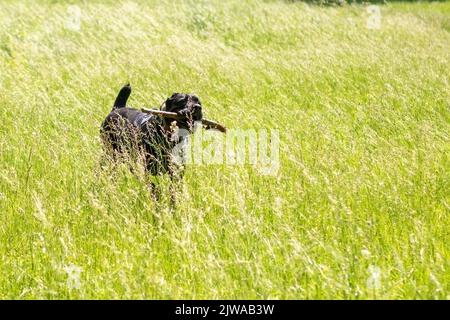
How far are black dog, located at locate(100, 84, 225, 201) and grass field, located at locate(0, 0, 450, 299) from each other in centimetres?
19

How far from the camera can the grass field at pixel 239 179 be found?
3.15 metres

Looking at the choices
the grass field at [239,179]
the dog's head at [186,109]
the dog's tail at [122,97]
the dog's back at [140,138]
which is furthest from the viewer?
the dog's tail at [122,97]

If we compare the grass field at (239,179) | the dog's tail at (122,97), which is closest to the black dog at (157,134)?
the grass field at (239,179)

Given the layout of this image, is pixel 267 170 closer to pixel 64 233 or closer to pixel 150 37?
pixel 64 233

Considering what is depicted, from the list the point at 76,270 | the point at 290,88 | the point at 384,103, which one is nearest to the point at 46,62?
the point at 290,88

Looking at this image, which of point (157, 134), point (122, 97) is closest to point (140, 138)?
point (157, 134)

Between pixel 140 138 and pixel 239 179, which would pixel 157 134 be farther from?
pixel 239 179

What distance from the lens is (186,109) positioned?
4.10 metres

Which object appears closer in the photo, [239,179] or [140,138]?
[239,179]

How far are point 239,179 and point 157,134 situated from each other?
2.19 feet

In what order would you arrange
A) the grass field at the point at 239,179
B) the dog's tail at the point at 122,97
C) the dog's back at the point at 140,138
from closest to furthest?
1. the grass field at the point at 239,179
2. the dog's back at the point at 140,138
3. the dog's tail at the point at 122,97

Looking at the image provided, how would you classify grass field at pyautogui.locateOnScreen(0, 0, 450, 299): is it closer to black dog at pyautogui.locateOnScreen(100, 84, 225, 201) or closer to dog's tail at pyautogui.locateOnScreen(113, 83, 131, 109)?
black dog at pyautogui.locateOnScreen(100, 84, 225, 201)

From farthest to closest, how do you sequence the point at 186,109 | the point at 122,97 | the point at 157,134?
the point at 122,97
the point at 157,134
the point at 186,109

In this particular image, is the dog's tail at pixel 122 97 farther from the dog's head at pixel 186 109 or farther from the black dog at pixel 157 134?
the dog's head at pixel 186 109
